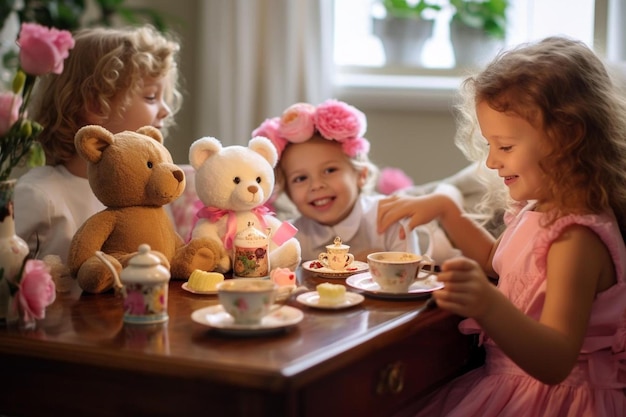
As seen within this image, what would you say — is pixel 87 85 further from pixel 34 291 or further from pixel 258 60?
pixel 258 60

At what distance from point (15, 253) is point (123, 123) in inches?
28.7

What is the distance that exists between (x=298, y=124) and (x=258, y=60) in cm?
110

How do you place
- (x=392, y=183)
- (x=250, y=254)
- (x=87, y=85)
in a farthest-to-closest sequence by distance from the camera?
(x=392, y=183), (x=87, y=85), (x=250, y=254)

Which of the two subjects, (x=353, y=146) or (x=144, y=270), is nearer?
(x=144, y=270)

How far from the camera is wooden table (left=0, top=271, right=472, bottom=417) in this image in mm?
1022

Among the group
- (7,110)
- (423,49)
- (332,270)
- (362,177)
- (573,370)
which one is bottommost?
(573,370)

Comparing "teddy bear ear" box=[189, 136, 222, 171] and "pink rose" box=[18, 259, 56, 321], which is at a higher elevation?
"teddy bear ear" box=[189, 136, 222, 171]

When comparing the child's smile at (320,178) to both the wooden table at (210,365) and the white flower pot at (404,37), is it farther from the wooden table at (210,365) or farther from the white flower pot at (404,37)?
the white flower pot at (404,37)

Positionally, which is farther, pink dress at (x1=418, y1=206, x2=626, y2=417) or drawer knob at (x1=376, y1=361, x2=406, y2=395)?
pink dress at (x1=418, y1=206, x2=626, y2=417)

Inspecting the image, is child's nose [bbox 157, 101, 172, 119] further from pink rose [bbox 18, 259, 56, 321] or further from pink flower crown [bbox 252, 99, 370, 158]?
pink rose [bbox 18, 259, 56, 321]

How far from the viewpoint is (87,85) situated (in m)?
1.85

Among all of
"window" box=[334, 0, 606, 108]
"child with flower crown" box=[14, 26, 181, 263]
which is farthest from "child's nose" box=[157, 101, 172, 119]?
"window" box=[334, 0, 606, 108]

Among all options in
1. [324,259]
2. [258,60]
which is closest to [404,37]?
[258,60]

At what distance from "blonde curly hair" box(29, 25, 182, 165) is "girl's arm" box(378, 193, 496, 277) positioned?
0.65 meters
